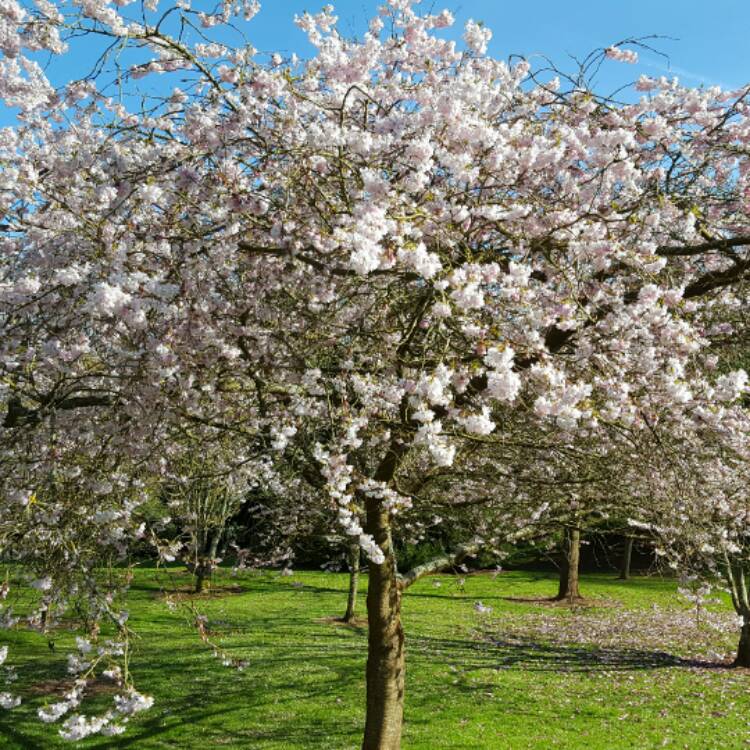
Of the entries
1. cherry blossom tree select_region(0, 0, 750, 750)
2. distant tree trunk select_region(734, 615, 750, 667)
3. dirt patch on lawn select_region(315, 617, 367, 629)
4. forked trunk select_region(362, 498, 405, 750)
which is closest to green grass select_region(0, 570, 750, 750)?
dirt patch on lawn select_region(315, 617, 367, 629)

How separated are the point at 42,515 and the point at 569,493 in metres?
5.31

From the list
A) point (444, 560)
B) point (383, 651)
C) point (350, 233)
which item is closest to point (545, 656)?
point (444, 560)

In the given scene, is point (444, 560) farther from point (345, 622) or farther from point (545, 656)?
point (345, 622)

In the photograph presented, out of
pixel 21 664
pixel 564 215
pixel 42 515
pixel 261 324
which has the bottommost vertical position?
pixel 21 664

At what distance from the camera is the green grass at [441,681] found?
959cm

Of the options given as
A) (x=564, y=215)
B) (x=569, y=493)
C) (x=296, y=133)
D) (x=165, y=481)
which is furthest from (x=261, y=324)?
(x=569, y=493)

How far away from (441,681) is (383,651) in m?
5.70

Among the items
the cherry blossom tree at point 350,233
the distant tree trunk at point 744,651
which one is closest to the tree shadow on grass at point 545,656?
the distant tree trunk at point 744,651

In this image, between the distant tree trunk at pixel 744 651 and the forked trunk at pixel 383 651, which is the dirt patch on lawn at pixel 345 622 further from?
the forked trunk at pixel 383 651

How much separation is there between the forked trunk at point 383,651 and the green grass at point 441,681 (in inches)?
92.6

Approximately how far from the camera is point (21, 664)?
12.5 metres

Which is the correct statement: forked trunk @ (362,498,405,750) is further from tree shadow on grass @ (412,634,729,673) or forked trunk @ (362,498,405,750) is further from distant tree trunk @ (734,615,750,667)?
distant tree trunk @ (734,615,750,667)

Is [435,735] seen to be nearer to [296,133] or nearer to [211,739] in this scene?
[211,739]

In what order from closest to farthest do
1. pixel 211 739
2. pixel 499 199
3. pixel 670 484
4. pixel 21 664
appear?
pixel 499 199 < pixel 670 484 < pixel 211 739 < pixel 21 664
